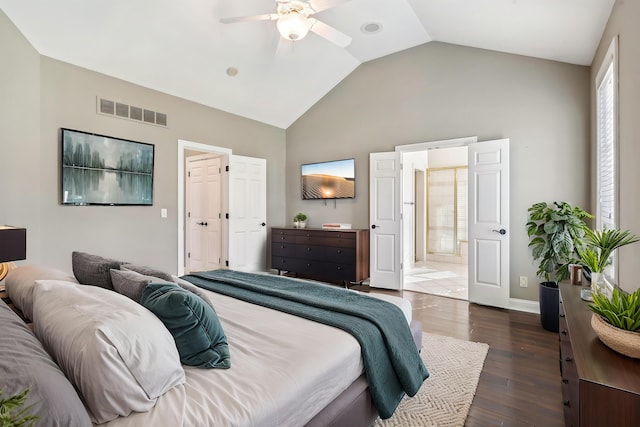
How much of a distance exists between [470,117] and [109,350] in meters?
4.60

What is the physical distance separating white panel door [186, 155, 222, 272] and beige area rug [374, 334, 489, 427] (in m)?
3.76

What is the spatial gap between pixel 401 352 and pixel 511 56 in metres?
3.99

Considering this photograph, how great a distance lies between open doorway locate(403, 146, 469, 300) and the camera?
708 cm

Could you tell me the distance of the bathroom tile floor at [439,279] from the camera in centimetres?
483

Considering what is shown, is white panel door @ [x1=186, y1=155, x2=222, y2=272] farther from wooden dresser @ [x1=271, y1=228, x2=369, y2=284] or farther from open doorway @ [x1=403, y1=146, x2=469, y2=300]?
open doorway @ [x1=403, y1=146, x2=469, y2=300]

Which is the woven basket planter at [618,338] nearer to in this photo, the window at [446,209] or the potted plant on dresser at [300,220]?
the potted plant on dresser at [300,220]

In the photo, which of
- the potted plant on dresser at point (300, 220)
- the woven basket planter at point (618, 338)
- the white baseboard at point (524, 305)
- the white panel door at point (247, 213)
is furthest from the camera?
the potted plant on dresser at point (300, 220)

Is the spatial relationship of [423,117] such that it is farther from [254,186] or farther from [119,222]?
[119,222]

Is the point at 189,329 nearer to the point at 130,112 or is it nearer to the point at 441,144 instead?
the point at 130,112

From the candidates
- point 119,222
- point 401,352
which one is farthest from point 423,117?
point 119,222

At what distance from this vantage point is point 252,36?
4.08 m

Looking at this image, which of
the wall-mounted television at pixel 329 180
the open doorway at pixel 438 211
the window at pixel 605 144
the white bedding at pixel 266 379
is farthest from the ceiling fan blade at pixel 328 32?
the open doorway at pixel 438 211

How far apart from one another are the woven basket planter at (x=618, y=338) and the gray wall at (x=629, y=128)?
2.56 feet

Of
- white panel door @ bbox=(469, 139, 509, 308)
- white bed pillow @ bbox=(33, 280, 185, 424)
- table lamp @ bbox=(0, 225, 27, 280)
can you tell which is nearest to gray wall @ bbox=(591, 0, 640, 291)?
white panel door @ bbox=(469, 139, 509, 308)
